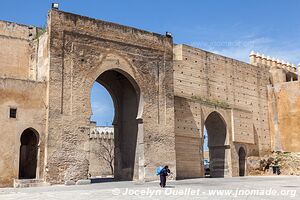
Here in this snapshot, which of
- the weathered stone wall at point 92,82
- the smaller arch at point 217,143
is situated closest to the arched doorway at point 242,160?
the smaller arch at point 217,143

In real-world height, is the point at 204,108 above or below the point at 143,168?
above

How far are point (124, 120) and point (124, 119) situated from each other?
0.06 m

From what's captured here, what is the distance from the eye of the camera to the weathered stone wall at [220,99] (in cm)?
2409

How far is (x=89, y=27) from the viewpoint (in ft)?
62.8

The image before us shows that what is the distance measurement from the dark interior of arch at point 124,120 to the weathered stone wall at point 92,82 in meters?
0.77

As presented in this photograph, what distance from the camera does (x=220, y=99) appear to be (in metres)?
27.9

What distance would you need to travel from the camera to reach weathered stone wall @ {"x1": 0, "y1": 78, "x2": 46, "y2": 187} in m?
16.3

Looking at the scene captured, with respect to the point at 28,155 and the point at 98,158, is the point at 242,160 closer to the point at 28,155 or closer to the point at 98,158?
the point at 98,158

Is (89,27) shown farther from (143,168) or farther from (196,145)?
(196,145)

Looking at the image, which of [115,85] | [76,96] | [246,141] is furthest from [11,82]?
[246,141]

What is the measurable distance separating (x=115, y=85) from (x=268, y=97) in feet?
48.5

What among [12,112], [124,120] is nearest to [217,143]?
[124,120]

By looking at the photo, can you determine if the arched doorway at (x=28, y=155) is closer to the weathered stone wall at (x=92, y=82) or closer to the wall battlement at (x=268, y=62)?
the weathered stone wall at (x=92, y=82)

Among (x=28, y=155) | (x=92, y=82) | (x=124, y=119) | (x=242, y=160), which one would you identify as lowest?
(x=242, y=160)
